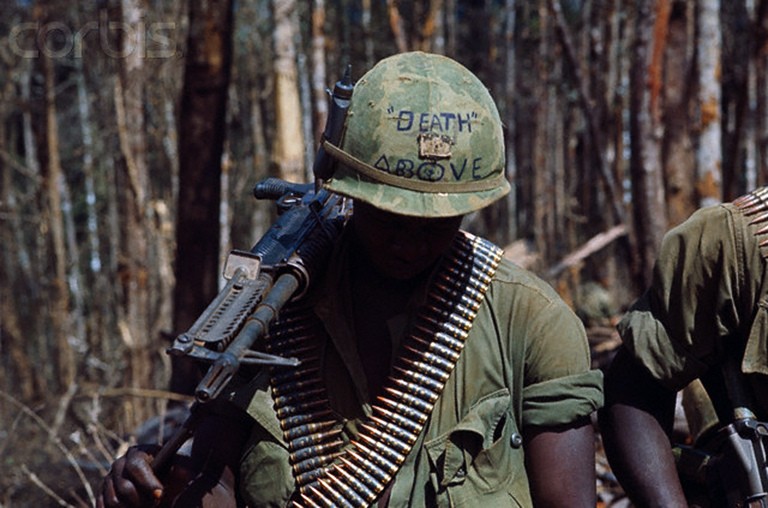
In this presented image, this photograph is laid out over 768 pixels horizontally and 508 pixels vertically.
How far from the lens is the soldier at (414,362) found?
11.2ft

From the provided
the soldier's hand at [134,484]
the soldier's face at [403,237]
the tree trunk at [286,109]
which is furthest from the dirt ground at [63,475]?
the soldier's face at [403,237]

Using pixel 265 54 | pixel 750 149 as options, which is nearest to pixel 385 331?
pixel 750 149

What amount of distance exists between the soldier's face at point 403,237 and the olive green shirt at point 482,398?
23 cm

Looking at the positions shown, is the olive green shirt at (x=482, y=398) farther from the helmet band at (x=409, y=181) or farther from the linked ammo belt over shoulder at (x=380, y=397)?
the helmet band at (x=409, y=181)

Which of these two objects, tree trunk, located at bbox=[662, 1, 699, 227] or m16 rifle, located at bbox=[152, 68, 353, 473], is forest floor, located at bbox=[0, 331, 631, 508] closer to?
tree trunk, located at bbox=[662, 1, 699, 227]

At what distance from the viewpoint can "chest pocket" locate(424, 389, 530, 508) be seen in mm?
3578

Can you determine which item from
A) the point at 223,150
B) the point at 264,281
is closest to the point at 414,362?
the point at 264,281

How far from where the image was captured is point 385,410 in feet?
12.2

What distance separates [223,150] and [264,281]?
620cm

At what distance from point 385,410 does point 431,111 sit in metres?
0.97

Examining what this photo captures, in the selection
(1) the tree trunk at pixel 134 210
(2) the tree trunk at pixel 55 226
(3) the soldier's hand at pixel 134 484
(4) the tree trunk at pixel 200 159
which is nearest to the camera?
(3) the soldier's hand at pixel 134 484

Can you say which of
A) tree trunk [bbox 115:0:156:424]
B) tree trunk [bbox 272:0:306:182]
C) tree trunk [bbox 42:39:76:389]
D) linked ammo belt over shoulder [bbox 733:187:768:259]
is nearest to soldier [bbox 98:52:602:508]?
linked ammo belt over shoulder [bbox 733:187:768:259]

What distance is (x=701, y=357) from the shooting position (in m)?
3.70

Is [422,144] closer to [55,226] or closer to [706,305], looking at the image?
[706,305]
